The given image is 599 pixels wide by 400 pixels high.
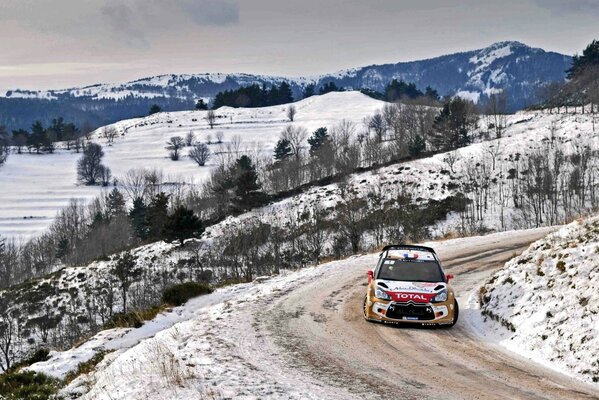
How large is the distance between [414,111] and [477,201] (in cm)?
7788

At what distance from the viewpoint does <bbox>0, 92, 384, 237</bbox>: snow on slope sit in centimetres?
12844

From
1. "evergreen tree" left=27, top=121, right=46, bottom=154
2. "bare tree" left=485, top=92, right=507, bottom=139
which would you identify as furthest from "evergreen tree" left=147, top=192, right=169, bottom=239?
"evergreen tree" left=27, top=121, right=46, bottom=154

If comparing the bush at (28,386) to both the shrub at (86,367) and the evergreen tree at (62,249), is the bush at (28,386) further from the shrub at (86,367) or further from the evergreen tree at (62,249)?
the evergreen tree at (62,249)

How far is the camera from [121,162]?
16538 cm

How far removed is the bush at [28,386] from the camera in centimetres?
1067

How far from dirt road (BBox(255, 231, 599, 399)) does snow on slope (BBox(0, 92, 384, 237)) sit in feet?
392

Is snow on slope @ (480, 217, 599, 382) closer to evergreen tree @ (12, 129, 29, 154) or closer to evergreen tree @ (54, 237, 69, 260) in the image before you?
evergreen tree @ (54, 237, 69, 260)

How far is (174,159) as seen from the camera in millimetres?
163000

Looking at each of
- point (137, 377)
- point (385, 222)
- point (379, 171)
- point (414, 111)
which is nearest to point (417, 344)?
point (137, 377)

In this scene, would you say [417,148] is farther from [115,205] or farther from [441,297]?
[441,297]

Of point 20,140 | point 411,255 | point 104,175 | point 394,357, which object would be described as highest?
point 20,140

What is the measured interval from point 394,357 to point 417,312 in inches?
88.1

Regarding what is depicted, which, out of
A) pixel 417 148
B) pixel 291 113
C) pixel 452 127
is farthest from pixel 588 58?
pixel 291 113

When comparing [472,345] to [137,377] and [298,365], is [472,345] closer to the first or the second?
[298,365]
